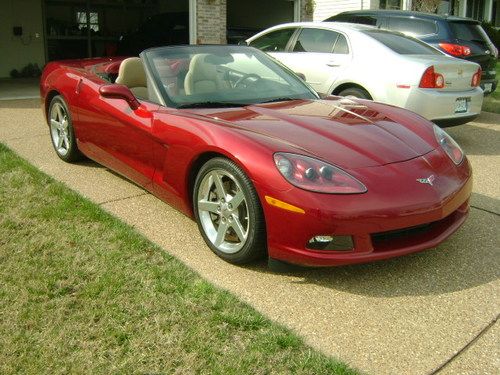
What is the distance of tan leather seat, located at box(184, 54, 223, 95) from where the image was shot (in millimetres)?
4262

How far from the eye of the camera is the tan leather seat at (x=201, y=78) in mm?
4262

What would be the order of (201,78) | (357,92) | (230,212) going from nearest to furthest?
(230,212)
(201,78)
(357,92)

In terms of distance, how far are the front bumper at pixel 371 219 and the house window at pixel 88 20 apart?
17.0 m

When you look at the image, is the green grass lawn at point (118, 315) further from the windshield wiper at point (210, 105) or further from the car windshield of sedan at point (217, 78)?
the car windshield of sedan at point (217, 78)

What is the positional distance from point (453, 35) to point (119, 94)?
692 cm

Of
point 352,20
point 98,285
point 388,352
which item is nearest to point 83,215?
point 98,285

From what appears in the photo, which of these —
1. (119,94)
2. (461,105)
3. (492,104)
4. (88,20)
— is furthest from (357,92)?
(88,20)

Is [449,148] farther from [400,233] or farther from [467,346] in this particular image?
[467,346]

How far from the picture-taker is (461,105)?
6.64 metres

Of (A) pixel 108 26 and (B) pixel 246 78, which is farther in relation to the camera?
(A) pixel 108 26

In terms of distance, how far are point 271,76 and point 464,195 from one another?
194cm

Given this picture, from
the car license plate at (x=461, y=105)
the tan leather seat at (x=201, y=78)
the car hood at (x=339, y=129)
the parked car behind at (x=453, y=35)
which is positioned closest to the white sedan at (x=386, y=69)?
the car license plate at (x=461, y=105)

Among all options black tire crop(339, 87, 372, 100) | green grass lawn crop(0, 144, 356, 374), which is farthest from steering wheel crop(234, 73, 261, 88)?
black tire crop(339, 87, 372, 100)

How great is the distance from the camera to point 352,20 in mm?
10344
